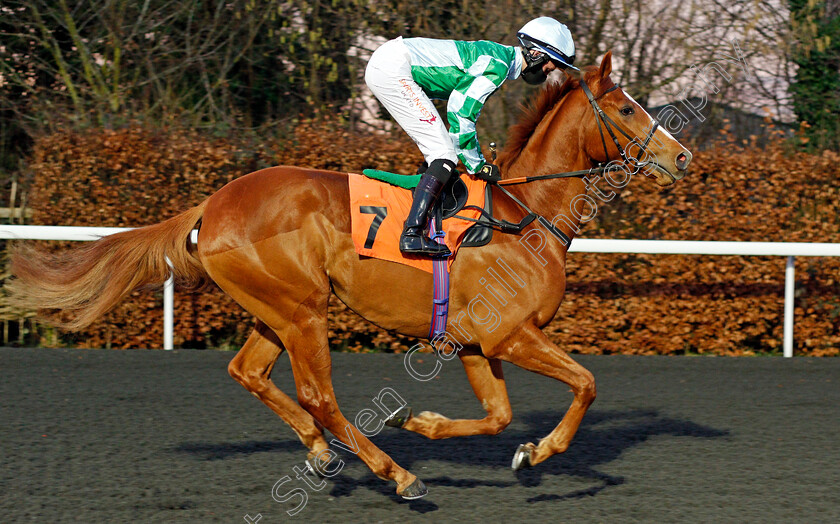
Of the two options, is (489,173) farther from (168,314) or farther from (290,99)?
(290,99)

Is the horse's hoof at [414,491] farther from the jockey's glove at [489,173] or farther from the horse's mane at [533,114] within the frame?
the horse's mane at [533,114]

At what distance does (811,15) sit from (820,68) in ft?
2.74

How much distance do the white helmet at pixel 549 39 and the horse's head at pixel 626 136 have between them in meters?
0.19

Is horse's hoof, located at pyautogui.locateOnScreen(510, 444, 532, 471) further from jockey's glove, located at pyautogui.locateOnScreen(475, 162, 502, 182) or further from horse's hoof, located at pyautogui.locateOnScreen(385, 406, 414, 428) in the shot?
jockey's glove, located at pyautogui.locateOnScreen(475, 162, 502, 182)

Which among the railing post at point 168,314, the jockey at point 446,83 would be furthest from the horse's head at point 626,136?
the railing post at point 168,314

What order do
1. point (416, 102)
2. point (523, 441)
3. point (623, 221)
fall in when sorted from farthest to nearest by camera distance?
point (623, 221) < point (523, 441) < point (416, 102)

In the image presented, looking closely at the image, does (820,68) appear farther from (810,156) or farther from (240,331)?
(240,331)

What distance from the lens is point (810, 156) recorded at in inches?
301

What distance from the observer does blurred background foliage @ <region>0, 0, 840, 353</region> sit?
7508 millimetres

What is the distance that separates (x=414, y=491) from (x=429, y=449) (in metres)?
0.98

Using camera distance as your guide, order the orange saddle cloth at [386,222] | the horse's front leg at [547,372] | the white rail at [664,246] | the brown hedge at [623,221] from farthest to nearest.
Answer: the brown hedge at [623,221] → the white rail at [664,246] → the orange saddle cloth at [386,222] → the horse's front leg at [547,372]

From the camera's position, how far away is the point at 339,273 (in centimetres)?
398

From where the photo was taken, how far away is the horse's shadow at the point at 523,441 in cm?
406

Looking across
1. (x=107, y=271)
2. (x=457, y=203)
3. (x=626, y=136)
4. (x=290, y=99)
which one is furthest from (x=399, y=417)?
(x=290, y=99)
